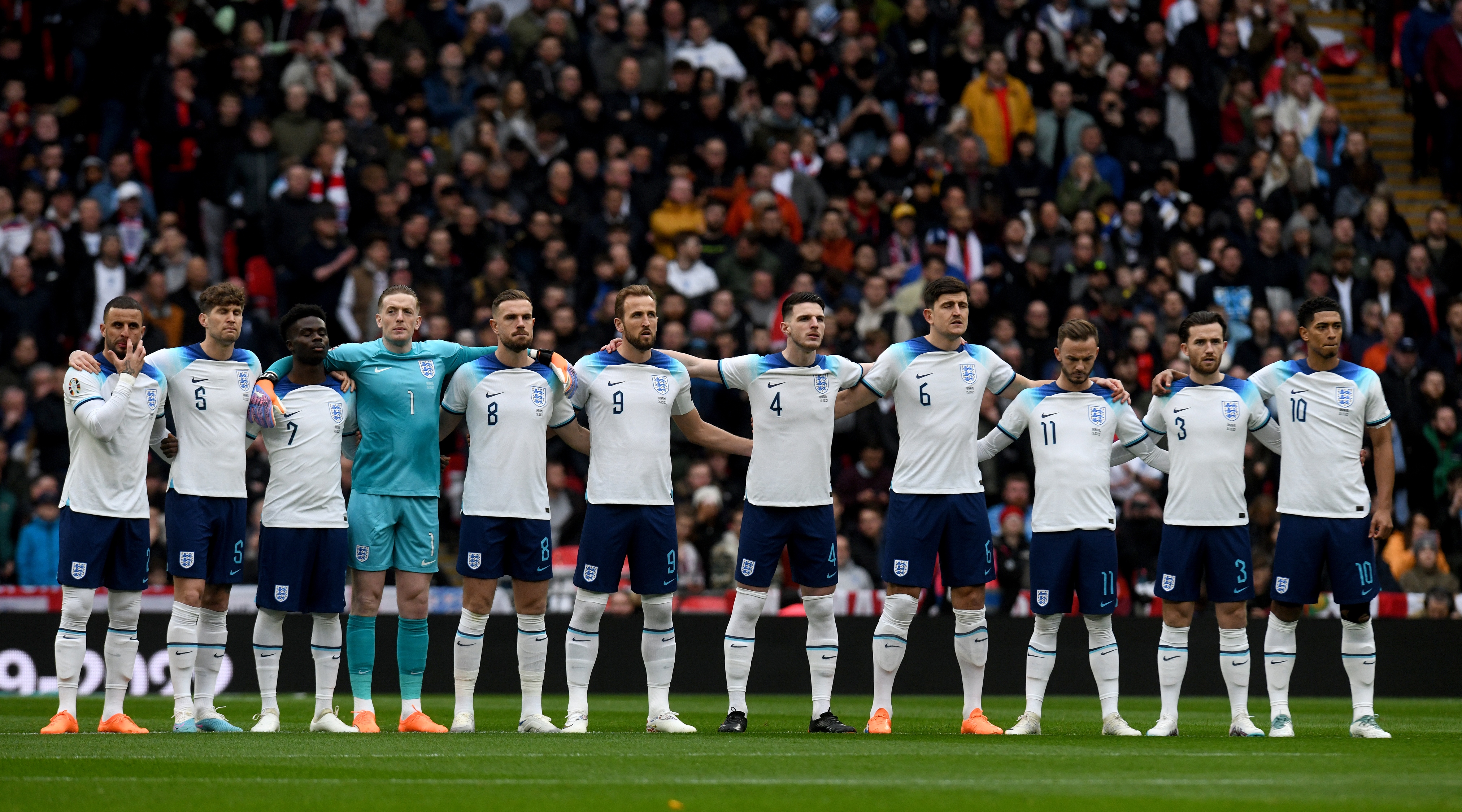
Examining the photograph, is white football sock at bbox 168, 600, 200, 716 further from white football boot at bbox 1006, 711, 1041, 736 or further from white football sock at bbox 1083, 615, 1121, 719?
white football sock at bbox 1083, 615, 1121, 719

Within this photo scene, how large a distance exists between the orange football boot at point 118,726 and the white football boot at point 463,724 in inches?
82.5

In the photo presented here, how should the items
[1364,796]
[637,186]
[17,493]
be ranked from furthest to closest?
1. [637,186]
2. [17,493]
3. [1364,796]

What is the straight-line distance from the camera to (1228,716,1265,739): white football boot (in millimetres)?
11773

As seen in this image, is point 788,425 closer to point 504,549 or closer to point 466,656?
point 504,549

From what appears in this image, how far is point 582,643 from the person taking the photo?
1194 cm

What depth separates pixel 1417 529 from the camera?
1922 centimetres

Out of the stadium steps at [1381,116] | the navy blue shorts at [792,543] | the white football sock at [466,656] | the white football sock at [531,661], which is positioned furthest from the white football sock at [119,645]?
the stadium steps at [1381,116]

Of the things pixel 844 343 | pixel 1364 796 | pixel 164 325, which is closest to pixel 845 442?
pixel 844 343

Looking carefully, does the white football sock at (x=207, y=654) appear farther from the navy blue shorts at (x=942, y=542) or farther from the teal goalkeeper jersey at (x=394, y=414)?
the navy blue shorts at (x=942, y=542)

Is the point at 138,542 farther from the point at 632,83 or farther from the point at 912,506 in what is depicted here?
the point at 632,83

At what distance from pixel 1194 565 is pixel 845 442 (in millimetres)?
8293

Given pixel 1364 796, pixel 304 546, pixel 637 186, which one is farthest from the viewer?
pixel 637 186

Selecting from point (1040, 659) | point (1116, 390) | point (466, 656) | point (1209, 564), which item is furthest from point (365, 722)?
point (1209, 564)

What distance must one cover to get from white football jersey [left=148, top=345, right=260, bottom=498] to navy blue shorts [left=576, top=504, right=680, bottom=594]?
246 centimetres
